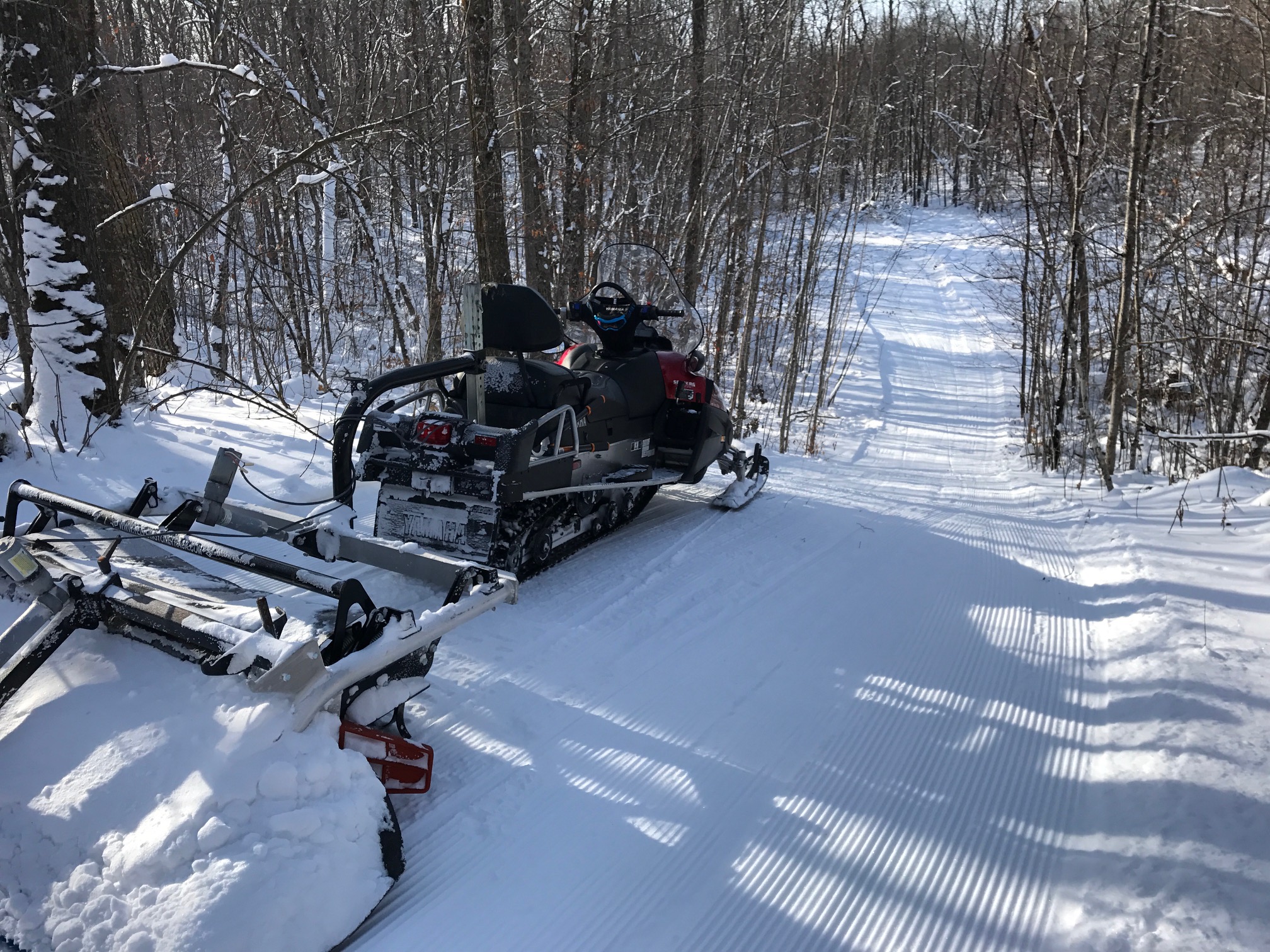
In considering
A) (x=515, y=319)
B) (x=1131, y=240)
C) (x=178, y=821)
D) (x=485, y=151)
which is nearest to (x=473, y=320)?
(x=515, y=319)

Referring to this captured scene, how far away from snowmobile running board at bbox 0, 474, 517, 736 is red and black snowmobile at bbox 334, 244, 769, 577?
106 centimetres

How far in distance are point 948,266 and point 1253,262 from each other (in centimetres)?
1928

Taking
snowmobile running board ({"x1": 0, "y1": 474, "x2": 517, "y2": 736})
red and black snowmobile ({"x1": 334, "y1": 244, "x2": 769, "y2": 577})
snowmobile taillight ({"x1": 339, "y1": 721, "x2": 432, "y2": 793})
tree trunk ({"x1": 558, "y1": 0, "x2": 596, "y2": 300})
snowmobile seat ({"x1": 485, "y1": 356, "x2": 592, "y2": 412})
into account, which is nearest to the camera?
snowmobile running board ({"x1": 0, "y1": 474, "x2": 517, "y2": 736})

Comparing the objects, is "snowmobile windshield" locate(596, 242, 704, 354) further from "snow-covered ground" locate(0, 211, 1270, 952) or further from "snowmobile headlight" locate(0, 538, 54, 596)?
"snowmobile headlight" locate(0, 538, 54, 596)

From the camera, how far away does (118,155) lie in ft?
24.1

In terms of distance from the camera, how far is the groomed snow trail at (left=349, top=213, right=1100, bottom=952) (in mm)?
2379

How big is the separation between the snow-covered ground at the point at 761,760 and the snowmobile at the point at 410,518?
169 millimetres

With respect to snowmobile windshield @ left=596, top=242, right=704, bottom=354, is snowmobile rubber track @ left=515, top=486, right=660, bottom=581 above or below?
below

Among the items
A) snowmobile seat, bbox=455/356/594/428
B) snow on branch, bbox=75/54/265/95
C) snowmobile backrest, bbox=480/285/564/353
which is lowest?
snowmobile seat, bbox=455/356/594/428

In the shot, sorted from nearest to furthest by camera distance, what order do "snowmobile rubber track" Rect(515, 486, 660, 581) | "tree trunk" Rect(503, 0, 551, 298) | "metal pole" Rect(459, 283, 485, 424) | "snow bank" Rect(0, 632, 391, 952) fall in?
1. "snow bank" Rect(0, 632, 391, 952)
2. "metal pole" Rect(459, 283, 485, 424)
3. "snowmobile rubber track" Rect(515, 486, 660, 581)
4. "tree trunk" Rect(503, 0, 551, 298)

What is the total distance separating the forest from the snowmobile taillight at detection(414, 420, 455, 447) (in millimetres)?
2277

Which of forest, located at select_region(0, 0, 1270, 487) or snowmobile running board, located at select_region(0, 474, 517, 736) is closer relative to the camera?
snowmobile running board, located at select_region(0, 474, 517, 736)

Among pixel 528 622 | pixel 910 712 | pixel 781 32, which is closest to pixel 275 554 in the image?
pixel 528 622

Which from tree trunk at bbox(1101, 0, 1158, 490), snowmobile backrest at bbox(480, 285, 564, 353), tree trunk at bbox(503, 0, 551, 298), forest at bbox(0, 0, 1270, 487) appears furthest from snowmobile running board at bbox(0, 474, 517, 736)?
tree trunk at bbox(1101, 0, 1158, 490)
